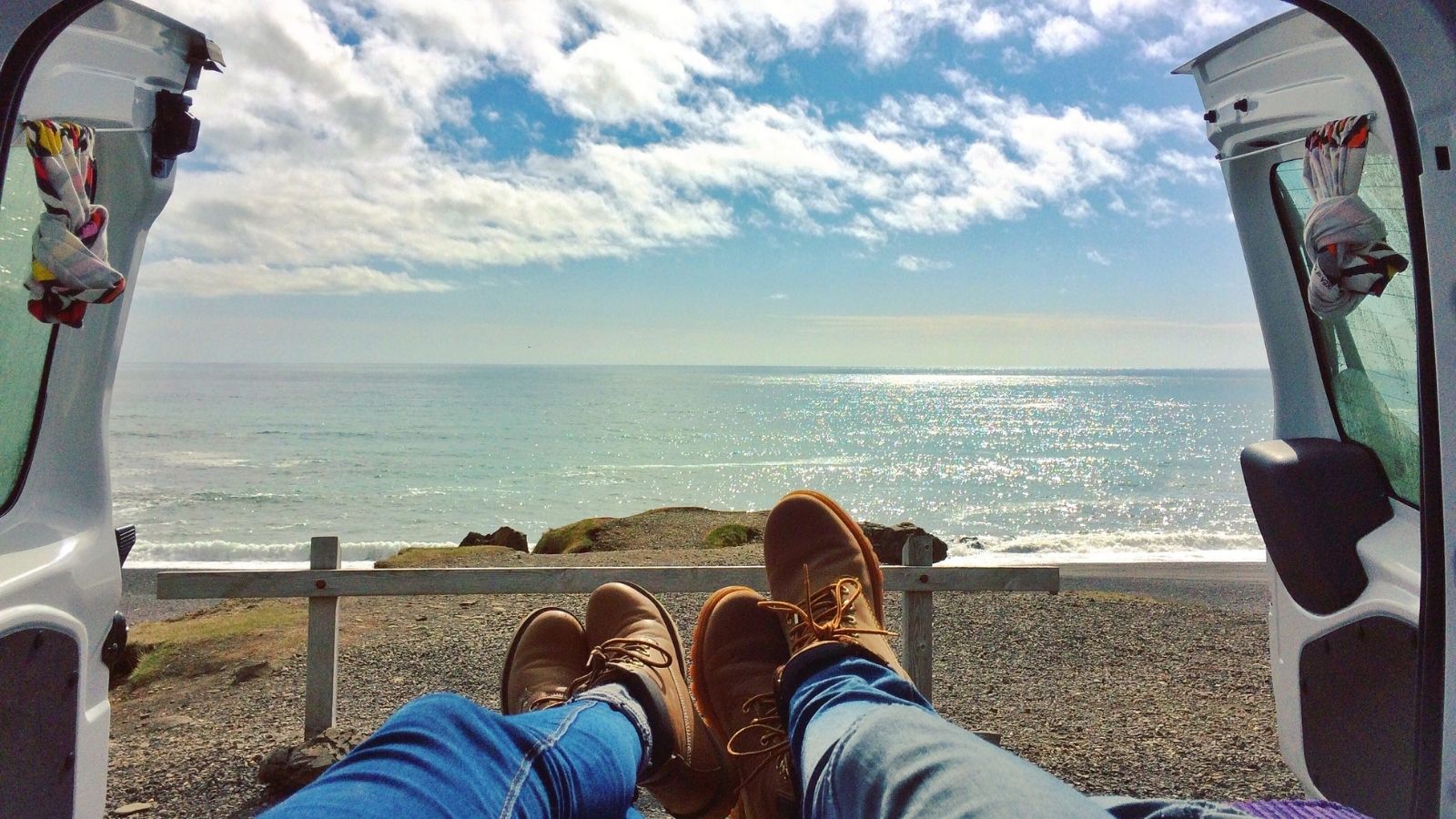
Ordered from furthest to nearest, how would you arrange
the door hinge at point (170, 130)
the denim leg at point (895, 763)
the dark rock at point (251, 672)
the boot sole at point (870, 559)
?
the dark rock at point (251, 672)
the boot sole at point (870, 559)
the door hinge at point (170, 130)
the denim leg at point (895, 763)

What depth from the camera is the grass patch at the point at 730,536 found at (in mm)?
12820

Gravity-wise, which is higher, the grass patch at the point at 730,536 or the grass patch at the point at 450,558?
the grass patch at the point at 730,536

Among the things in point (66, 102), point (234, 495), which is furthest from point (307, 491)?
point (66, 102)

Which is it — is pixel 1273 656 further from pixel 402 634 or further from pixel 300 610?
pixel 300 610

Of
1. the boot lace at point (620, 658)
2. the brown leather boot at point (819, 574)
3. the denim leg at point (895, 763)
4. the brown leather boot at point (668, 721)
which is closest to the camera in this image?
the denim leg at point (895, 763)

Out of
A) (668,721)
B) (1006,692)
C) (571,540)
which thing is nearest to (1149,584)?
(1006,692)

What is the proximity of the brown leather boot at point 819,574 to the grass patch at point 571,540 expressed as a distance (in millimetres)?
10569

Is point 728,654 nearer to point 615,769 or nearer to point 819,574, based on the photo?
point 819,574

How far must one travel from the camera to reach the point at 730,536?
42.5 ft

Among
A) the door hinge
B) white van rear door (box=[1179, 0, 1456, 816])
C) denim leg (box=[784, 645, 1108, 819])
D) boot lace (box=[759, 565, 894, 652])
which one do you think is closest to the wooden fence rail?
boot lace (box=[759, 565, 894, 652])

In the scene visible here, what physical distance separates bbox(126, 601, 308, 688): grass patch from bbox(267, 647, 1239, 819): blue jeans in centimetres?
589

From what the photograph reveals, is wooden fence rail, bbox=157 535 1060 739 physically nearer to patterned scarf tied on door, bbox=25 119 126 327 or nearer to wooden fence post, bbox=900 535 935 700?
wooden fence post, bbox=900 535 935 700

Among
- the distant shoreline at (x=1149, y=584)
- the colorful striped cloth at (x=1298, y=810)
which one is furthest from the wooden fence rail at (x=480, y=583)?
the distant shoreline at (x=1149, y=584)

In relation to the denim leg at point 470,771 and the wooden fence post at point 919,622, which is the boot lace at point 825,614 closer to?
the denim leg at point 470,771
